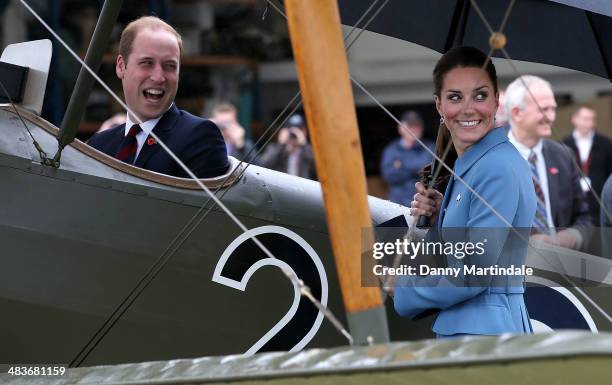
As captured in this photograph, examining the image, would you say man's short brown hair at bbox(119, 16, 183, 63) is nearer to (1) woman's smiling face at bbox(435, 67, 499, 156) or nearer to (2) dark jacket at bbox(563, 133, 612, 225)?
(1) woman's smiling face at bbox(435, 67, 499, 156)

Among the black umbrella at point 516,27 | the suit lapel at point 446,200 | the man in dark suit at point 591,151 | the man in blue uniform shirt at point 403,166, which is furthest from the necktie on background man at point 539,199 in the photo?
the man in blue uniform shirt at point 403,166

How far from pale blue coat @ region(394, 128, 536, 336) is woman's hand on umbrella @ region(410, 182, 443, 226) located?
0.78ft

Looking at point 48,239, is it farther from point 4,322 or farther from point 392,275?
point 392,275

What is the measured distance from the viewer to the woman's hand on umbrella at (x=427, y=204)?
3887 mm

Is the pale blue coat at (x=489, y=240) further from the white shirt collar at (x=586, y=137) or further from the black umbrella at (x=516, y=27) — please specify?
the white shirt collar at (x=586, y=137)

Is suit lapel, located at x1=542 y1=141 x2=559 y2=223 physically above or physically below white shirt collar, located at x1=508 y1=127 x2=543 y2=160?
below

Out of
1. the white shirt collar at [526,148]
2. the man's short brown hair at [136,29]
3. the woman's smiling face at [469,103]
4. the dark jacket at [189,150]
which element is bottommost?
the woman's smiling face at [469,103]

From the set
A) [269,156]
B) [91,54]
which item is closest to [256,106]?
[269,156]

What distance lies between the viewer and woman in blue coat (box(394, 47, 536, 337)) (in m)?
3.48

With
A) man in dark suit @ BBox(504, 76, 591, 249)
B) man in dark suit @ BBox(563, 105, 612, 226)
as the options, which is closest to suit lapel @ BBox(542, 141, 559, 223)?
man in dark suit @ BBox(504, 76, 591, 249)

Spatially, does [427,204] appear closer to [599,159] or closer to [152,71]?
[152,71]

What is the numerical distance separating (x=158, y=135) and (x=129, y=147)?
0.12m

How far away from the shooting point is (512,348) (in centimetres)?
271

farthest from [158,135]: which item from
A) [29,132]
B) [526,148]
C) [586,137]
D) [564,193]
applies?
[586,137]
